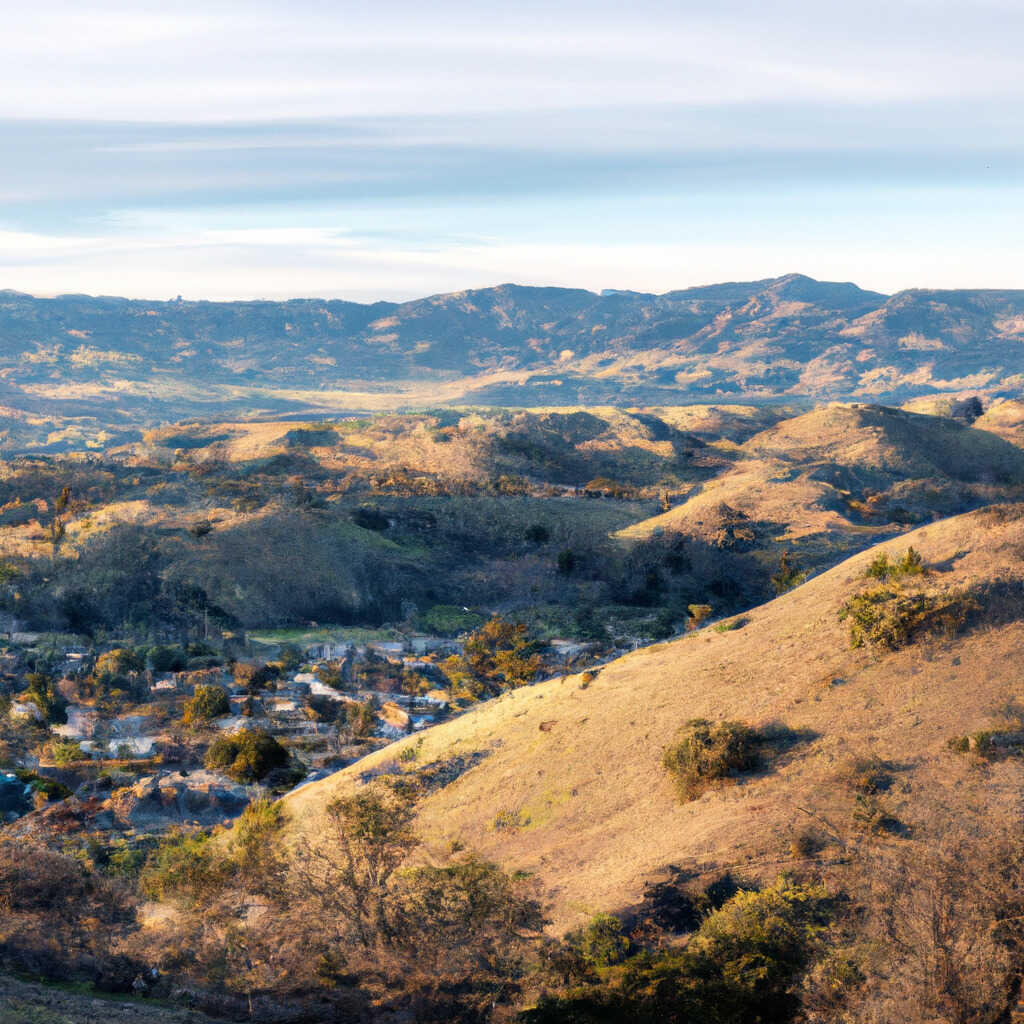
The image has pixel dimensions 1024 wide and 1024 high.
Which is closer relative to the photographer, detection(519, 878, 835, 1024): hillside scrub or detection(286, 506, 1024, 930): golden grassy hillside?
detection(519, 878, 835, 1024): hillside scrub

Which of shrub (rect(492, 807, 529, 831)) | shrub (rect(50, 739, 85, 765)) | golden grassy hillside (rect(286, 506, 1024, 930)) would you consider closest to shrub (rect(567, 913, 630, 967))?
golden grassy hillside (rect(286, 506, 1024, 930))

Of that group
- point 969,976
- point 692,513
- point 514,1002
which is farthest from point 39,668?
point 692,513

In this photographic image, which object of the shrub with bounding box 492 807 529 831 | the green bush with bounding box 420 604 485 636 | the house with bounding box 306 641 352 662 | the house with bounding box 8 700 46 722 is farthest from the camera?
the green bush with bounding box 420 604 485 636

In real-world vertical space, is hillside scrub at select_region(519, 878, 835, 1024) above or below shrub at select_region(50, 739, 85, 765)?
above

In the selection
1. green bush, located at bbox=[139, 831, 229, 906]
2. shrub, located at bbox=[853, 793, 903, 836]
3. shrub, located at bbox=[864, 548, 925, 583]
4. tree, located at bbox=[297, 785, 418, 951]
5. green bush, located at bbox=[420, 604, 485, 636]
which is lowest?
green bush, located at bbox=[420, 604, 485, 636]

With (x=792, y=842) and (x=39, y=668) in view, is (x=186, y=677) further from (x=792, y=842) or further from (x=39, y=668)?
(x=792, y=842)

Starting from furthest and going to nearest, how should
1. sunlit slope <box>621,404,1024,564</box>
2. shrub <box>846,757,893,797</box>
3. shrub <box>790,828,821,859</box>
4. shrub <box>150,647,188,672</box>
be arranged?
sunlit slope <box>621,404,1024,564</box>, shrub <box>150,647,188,672</box>, shrub <box>846,757,893,797</box>, shrub <box>790,828,821,859</box>

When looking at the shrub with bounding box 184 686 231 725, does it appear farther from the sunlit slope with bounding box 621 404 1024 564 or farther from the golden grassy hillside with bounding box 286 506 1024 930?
the sunlit slope with bounding box 621 404 1024 564
